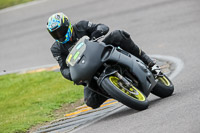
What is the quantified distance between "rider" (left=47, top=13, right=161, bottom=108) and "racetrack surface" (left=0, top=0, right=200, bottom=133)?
0.48 m

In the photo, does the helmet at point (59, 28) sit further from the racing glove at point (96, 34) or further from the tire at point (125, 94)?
the tire at point (125, 94)

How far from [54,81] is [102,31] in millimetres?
4103

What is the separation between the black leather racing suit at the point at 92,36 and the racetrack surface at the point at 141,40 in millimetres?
387

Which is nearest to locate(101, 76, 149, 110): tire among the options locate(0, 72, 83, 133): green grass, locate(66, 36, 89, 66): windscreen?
locate(66, 36, 89, 66): windscreen

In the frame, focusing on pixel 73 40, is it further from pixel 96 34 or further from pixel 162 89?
pixel 162 89

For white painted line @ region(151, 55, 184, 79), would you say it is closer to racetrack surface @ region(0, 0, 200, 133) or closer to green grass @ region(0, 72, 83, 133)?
racetrack surface @ region(0, 0, 200, 133)

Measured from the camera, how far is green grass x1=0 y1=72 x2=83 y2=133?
9008mm

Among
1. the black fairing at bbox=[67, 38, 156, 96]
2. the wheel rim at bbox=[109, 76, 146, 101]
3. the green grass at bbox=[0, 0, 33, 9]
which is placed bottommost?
the green grass at bbox=[0, 0, 33, 9]

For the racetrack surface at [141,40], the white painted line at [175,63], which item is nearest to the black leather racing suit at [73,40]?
the racetrack surface at [141,40]

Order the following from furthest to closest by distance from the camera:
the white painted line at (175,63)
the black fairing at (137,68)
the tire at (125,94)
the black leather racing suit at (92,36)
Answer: the white painted line at (175,63) → the black leather racing suit at (92,36) → the black fairing at (137,68) → the tire at (125,94)

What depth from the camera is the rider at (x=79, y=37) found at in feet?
25.7

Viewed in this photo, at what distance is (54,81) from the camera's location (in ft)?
38.6

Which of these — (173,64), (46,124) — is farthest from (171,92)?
(173,64)

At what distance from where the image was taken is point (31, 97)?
10852mm
